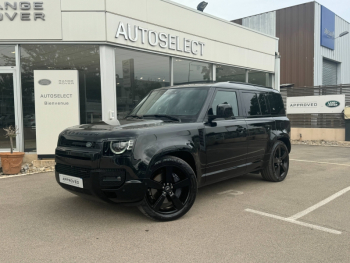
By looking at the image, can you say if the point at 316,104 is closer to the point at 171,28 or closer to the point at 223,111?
the point at 171,28

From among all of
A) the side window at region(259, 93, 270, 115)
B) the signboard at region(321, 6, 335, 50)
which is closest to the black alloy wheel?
the side window at region(259, 93, 270, 115)

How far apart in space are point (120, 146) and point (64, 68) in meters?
6.26

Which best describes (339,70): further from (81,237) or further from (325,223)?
(81,237)

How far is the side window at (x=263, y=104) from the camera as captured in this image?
5.72 meters

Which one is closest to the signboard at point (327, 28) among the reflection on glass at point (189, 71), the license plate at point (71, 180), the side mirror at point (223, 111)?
the reflection on glass at point (189, 71)

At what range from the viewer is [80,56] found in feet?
29.2

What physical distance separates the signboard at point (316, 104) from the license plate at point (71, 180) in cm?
1279

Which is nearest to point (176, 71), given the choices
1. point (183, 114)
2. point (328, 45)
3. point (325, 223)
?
point (183, 114)

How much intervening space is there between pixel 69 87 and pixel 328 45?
2119 cm

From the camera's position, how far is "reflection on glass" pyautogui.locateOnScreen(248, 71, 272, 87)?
1427cm

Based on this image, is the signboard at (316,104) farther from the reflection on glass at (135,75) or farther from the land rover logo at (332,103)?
the reflection on glass at (135,75)

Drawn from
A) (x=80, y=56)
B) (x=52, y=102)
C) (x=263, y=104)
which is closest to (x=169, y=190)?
(x=263, y=104)

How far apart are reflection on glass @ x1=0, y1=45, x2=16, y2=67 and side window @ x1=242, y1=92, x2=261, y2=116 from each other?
22.0 feet

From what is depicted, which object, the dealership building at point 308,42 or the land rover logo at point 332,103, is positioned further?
the dealership building at point 308,42
